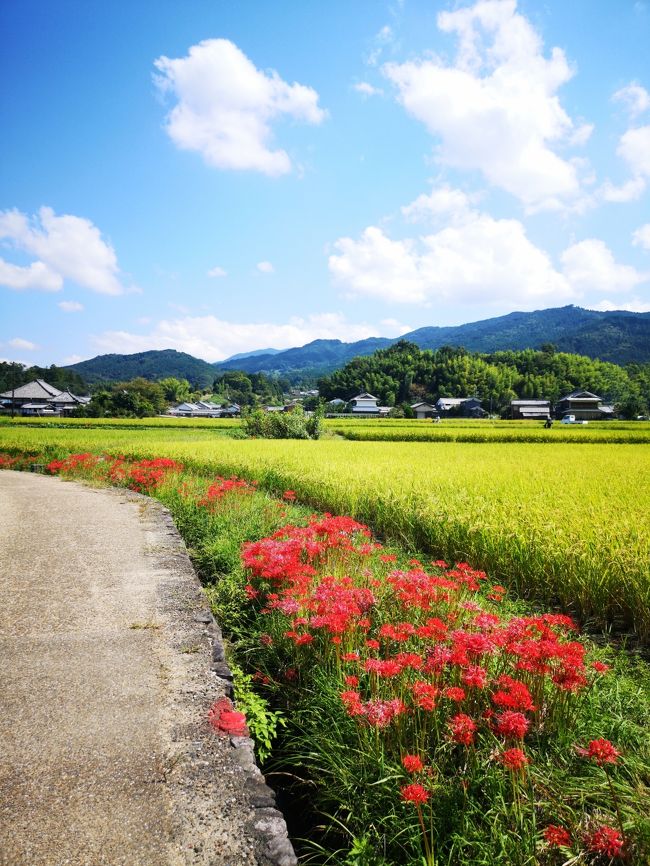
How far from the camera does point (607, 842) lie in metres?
1.76

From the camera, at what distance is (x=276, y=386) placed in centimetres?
18875

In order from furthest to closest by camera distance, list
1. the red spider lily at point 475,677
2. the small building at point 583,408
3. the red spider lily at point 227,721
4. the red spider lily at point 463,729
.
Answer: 1. the small building at point 583,408
2. the red spider lily at point 227,721
3. the red spider lily at point 475,677
4. the red spider lily at point 463,729

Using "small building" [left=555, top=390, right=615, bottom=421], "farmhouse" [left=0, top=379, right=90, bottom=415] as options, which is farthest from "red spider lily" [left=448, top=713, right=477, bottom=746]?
"small building" [left=555, top=390, right=615, bottom=421]

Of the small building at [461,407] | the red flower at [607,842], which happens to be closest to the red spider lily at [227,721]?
the red flower at [607,842]

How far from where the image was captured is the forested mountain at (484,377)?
328 ft

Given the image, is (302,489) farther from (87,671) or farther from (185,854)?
(185,854)

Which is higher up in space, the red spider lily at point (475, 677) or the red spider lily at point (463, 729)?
the red spider lily at point (475, 677)

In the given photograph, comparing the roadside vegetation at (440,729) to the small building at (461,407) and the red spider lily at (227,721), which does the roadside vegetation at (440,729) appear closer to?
the red spider lily at (227,721)

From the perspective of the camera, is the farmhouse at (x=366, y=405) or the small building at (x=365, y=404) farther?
the small building at (x=365, y=404)

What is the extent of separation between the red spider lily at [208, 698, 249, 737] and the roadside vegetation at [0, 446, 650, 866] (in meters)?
0.25

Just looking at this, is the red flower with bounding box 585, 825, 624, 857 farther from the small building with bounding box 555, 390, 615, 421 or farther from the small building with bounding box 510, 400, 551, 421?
the small building with bounding box 510, 400, 551, 421

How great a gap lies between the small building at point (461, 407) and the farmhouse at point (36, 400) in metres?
65.8

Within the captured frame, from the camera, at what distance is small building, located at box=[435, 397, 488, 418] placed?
87688mm

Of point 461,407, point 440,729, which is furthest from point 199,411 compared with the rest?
point 440,729
